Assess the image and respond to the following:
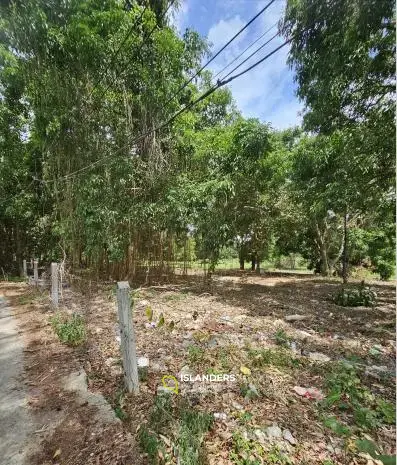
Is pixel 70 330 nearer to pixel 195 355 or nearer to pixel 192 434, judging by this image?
pixel 195 355

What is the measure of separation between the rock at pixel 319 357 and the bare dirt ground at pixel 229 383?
0.03ft

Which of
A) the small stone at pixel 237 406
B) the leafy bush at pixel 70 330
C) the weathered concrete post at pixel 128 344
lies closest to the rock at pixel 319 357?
the small stone at pixel 237 406

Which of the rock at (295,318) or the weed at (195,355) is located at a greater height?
the weed at (195,355)

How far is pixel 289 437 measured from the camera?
66.6 inches

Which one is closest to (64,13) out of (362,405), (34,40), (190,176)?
(34,40)

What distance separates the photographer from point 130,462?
1.55m

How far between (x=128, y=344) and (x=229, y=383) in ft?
2.79

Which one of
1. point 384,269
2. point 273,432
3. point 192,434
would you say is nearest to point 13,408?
point 192,434

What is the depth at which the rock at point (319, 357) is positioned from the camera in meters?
2.67

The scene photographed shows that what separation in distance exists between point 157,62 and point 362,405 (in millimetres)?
6674

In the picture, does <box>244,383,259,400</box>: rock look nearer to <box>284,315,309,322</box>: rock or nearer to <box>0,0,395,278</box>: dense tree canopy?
<box>284,315,309,322</box>: rock

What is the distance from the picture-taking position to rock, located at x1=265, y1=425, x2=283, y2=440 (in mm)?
1692

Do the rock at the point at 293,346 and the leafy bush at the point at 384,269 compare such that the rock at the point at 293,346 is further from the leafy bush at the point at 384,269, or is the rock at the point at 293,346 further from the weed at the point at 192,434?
A: the leafy bush at the point at 384,269

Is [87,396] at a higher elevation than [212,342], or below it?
below
